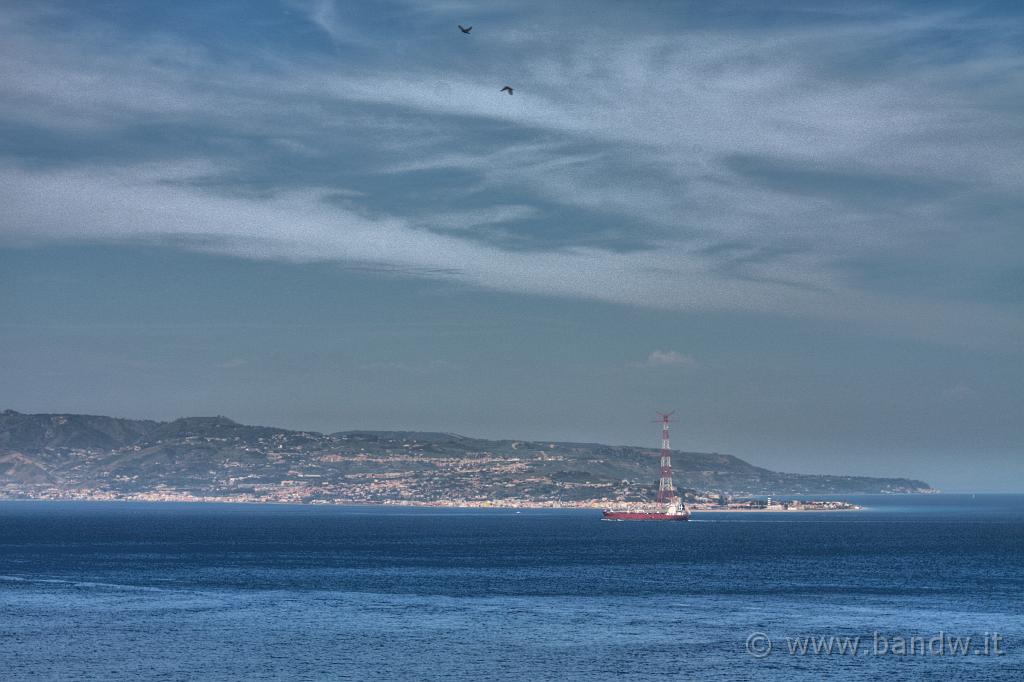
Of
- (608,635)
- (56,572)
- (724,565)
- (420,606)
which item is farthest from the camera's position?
(724,565)

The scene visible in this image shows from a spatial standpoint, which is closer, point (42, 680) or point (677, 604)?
point (42, 680)

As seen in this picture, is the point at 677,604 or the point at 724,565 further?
the point at 724,565

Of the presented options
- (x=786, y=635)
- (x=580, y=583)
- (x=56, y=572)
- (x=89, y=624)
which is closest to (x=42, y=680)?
(x=89, y=624)

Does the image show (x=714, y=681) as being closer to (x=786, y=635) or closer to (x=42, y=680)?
(x=786, y=635)

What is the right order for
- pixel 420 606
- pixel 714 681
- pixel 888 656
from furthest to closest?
pixel 420 606
pixel 888 656
pixel 714 681

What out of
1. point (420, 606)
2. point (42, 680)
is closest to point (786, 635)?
point (420, 606)

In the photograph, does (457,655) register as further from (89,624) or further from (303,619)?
(89,624)

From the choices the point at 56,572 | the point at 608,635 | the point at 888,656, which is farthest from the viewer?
the point at 56,572

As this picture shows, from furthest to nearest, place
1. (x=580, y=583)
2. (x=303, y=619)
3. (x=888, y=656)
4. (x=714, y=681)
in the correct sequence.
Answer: (x=580, y=583) < (x=303, y=619) < (x=888, y=656) < (x=714, y=681)
